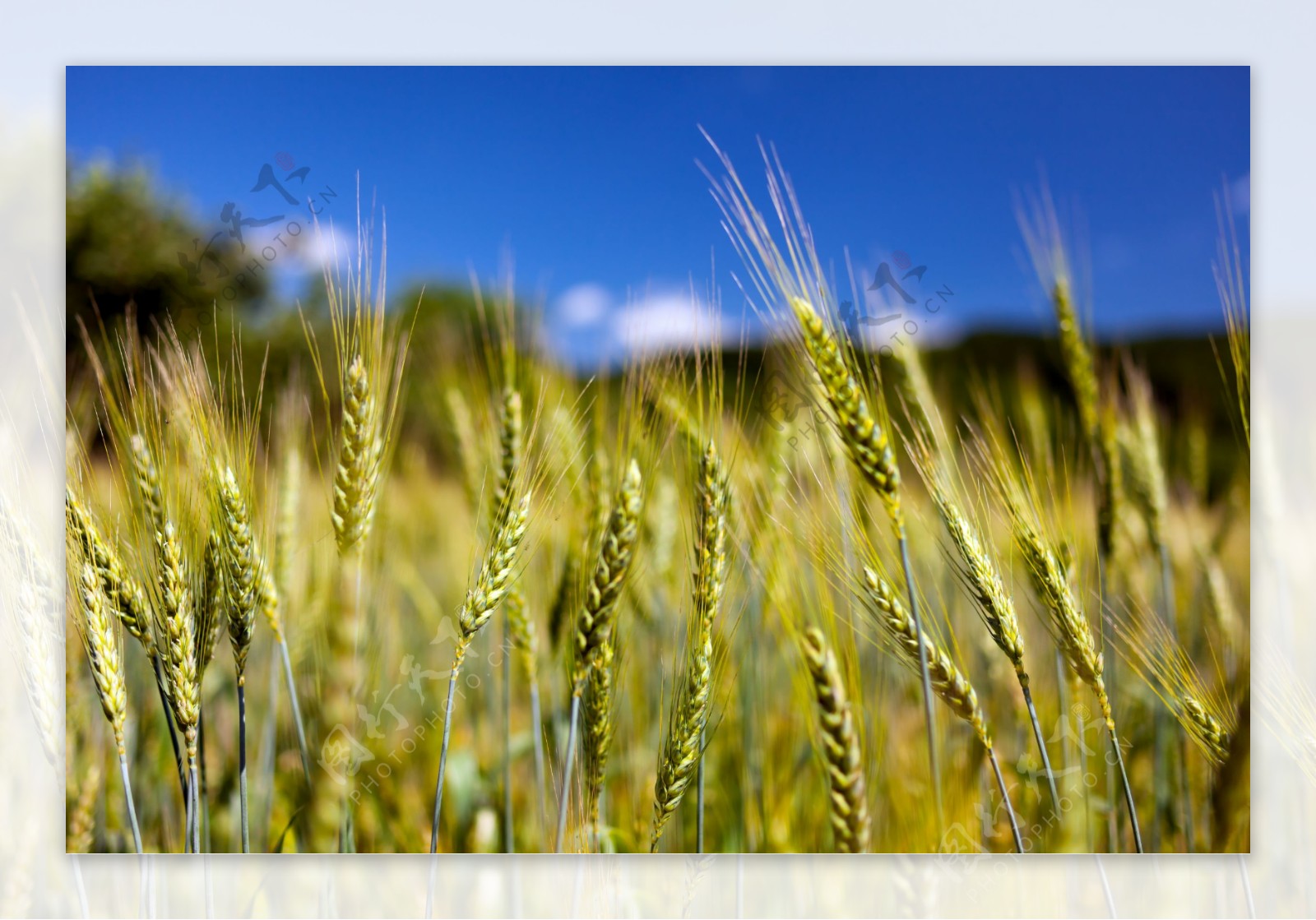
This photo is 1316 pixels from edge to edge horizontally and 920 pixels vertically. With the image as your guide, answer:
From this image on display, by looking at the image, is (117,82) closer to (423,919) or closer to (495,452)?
(495,452)

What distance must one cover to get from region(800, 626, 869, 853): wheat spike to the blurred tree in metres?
1.32

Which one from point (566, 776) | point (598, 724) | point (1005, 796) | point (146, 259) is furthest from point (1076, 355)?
point (146, 259)

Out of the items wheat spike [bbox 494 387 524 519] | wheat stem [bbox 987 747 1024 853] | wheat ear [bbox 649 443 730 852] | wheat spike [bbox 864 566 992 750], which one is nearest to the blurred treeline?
wheat spike [bbox 494 387 524 519]

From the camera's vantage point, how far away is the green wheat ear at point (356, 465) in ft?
5.81

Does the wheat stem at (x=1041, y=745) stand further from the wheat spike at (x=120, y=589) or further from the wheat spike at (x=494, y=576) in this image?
the wheat spike at (x=120, y=589)

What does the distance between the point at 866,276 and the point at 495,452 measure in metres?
0.82

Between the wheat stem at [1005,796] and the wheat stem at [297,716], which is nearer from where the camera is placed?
the wheat stem at [1005,796]

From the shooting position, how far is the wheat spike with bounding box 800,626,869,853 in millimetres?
1543

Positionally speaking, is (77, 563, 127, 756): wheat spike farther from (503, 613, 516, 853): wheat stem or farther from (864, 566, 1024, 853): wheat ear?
(864, 566, 1024, 853): wheat ear

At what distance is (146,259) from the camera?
6.40ft

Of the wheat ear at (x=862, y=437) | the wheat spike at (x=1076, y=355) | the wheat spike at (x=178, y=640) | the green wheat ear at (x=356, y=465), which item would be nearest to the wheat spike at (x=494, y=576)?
the green wheat ear at (x=356, y=465)

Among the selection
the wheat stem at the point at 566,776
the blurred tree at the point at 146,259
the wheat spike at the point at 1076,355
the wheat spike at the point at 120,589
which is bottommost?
the wheat stem at the point at 566,776

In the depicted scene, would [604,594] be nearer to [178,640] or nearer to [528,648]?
[528,648]

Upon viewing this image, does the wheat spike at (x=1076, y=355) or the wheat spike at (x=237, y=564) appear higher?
the wheat spike at (x=1076, y=355)
